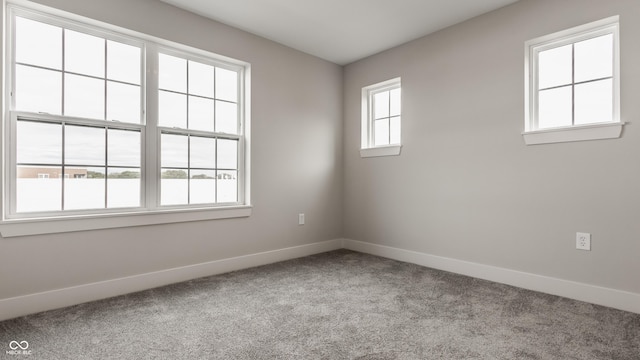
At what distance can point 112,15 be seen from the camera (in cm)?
251

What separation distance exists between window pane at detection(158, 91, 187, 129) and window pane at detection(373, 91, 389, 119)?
7.36 feet

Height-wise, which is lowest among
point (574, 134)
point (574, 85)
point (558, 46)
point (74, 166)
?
point (74, 166)

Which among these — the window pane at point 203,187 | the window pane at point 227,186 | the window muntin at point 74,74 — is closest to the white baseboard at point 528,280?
the window pane at point 227,186

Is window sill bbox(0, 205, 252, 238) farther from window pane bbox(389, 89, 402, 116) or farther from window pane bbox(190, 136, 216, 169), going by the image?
window pane bbox(389, 89, 402, 116)

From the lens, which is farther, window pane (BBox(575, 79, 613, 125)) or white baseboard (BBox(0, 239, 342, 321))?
window pane (BBox(575, 79, 613, 125))

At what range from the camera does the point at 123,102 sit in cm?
265

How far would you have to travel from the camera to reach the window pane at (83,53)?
94.8 inches

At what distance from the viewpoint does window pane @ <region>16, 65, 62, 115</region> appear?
2.22 metres

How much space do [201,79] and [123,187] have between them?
1.23m

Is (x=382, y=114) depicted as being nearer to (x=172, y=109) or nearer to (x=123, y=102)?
(x=172, y=109)

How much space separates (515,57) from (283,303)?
2.78 m

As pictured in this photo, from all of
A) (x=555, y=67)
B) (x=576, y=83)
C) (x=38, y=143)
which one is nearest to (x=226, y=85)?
(x=38, y=143)

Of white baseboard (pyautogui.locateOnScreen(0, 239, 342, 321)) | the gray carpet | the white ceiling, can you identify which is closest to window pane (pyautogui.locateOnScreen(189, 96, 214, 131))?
the white ceiling

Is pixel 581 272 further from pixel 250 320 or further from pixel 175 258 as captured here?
pixel 175 258
